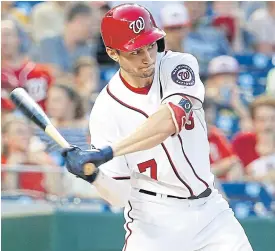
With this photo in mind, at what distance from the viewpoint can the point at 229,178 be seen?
628cm

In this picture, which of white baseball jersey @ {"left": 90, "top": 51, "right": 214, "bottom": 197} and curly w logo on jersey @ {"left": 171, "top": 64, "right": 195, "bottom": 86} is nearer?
curly w logo on jersey @ {"left": 171, "top": 64, "right": 195, "bottom": 86}

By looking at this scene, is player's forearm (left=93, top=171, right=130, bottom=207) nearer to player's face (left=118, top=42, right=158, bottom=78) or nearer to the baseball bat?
the baseball bat

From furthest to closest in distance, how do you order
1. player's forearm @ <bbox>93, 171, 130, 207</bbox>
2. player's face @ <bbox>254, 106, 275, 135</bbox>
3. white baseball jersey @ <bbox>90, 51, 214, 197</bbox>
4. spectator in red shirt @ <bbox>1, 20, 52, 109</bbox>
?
spectator in red shirt @ <bbox>1, 20, 52, 109</bbox> → player's face @ <bbox>254, 106, 275, 135</bbox> → white baseball jersey @ <bbox>90, 51, 214, 197</bbox> → player's forearm @ <bbox>93, 171, 130, 207</bbox>

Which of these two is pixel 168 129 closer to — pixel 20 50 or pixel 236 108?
pixel 236 108

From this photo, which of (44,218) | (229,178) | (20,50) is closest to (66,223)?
Result: (44,218)

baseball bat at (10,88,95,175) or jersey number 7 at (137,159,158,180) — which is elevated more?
baseball bat at (10,88,95,175)

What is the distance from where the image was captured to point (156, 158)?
388 cm

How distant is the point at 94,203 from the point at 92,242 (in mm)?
268

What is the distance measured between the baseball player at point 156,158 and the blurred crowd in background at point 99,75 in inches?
31.8

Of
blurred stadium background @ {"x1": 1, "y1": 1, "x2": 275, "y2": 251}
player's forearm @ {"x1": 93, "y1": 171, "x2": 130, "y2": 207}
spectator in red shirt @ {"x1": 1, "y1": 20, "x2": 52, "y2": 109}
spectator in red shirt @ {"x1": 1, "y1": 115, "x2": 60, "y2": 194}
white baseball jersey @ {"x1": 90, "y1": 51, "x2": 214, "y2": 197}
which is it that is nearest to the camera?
player's forearm @ {"x1": 93, "y1": 171, "x2": 130, "y2": 207}

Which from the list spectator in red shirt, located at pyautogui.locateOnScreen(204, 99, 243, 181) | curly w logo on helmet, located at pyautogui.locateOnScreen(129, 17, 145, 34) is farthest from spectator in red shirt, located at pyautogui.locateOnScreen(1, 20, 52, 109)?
curly w logo on helmet, located at pyautogui.locateOnScreen(129, 17, 145, 34)

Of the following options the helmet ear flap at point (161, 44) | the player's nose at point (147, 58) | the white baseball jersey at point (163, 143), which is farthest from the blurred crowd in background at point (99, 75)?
the player's nose at point (147, 58)

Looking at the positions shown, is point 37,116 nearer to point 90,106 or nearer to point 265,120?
point 265,120

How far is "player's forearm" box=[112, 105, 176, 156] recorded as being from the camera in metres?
3.53
